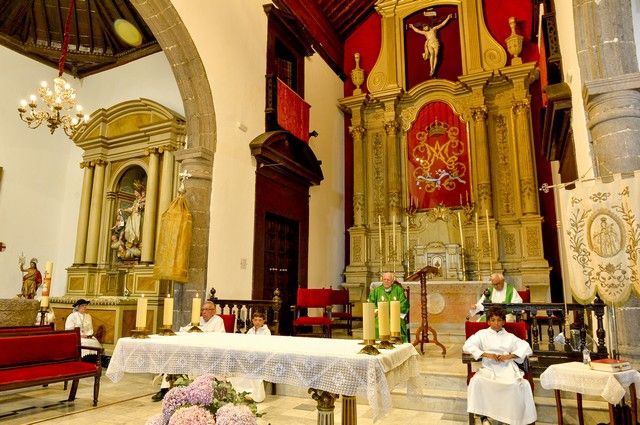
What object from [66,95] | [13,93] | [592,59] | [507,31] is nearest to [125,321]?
[66,95]

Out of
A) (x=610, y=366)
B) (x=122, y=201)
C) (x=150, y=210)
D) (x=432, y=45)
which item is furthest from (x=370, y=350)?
(x=432, y=45)

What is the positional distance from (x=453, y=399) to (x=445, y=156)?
7.13m

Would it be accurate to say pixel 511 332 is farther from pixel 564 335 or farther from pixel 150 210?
pixel 150 210

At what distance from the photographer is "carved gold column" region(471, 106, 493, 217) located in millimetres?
10141

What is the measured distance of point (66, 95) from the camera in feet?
25.7

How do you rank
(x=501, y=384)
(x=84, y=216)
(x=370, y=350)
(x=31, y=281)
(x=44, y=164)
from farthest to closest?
(x=44, y=164) < (x=84, y=216) < (x=31, y=281) < (x=501, y=384) < (x=370, y=350)

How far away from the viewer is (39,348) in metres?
5.08

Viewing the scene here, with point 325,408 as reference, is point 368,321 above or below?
above

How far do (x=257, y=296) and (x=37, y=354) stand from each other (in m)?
3.72

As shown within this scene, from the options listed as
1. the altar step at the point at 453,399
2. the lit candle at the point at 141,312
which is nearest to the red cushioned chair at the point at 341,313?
the altar step at the point at 453,399

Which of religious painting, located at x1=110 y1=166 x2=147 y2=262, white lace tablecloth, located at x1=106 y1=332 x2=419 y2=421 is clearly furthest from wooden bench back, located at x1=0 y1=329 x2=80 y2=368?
religious painting, located at x1=110 y1=166 x2=147 y2=262

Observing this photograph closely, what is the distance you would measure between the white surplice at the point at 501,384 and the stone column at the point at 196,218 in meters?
4.24

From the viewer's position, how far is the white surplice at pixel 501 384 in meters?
A: 3.92

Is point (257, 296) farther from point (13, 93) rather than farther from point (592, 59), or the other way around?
point (13, 93)
